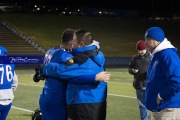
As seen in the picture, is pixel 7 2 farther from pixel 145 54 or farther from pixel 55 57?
pixel 55 57

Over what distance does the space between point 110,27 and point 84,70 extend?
127ft

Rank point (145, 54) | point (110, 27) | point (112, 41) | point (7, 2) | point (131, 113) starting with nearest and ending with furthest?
point (145, 54) < point (131, 113) < point (112, 41) < point (110, 27) < point (7, 2)

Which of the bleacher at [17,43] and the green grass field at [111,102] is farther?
the bleacher at [17,43]

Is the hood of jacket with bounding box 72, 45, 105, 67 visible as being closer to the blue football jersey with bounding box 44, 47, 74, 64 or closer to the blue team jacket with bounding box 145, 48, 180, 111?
the blue football jersey with bounding box 44, 47, 74, 64

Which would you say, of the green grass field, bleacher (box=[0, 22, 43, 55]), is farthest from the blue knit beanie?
bleacher (box=[0, 22, 43, 55])

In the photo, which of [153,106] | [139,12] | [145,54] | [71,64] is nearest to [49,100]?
[71,64]

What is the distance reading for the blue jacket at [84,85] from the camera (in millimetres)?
4668

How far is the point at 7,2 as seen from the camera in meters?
47.6

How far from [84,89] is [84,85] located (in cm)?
4

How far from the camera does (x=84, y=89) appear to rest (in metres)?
4.69

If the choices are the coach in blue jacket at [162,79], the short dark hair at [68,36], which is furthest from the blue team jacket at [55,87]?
the coach in blue jacket at [162,79]

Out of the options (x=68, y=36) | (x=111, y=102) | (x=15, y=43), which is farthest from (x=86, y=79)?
(x=15, y=43)

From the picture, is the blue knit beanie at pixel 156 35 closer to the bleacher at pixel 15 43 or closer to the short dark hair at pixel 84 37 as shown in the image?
the short dark hair at pixel 84 37

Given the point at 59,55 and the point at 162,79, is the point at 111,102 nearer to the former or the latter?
the point at 162,79
